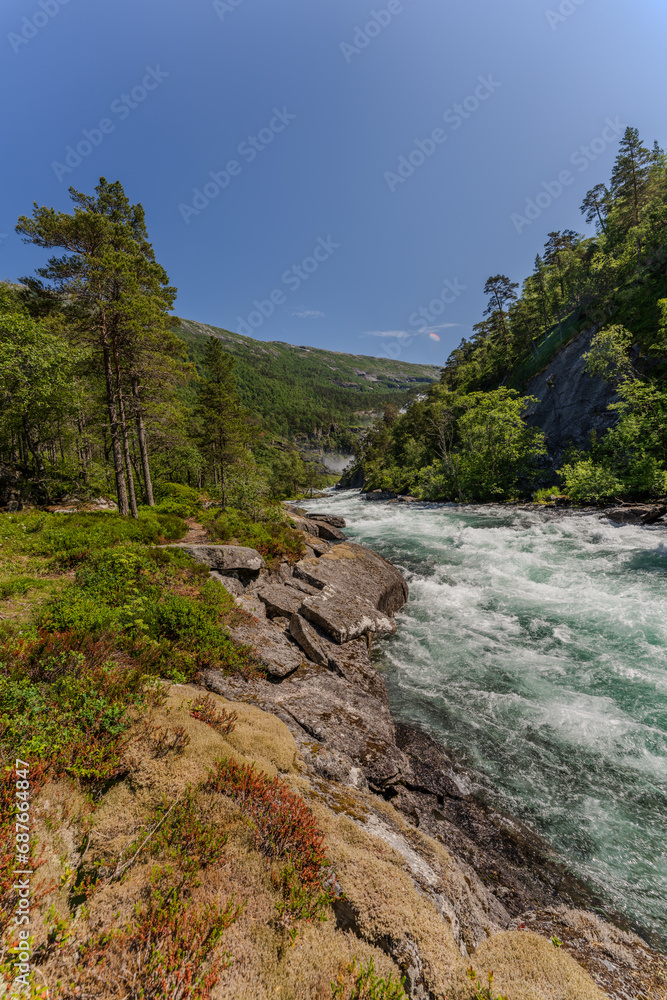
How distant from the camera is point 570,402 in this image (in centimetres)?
3478

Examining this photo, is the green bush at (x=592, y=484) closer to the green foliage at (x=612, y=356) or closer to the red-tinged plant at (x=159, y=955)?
the green foliage at (x=612, y=356)

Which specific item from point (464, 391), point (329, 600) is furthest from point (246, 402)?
point (329, 600)

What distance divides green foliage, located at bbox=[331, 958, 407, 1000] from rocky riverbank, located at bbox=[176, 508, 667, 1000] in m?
0.31

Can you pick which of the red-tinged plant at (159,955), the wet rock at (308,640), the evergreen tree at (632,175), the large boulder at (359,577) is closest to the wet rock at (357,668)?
the wet rock at (308,640)

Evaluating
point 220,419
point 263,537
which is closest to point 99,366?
point 220,419

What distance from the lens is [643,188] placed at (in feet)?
139

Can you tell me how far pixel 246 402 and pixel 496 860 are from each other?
208742 millimetres

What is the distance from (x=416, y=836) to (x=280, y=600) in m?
6.97

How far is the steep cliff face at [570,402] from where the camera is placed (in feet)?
101

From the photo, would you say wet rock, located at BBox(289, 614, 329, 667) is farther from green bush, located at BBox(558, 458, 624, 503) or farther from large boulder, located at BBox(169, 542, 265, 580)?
green bush, located at BBox(558, 458, 624, 503)

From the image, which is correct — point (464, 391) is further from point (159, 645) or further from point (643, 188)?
point (159, 645)

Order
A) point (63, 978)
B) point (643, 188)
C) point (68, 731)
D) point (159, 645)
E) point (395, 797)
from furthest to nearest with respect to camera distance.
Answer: point (643, 188)
point (159, 645)
point (395, 797)
point (68, 731)
point (63, 978)

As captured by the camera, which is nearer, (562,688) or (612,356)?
(562,688)

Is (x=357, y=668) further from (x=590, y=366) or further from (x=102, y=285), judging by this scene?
(x=590, y=366)
